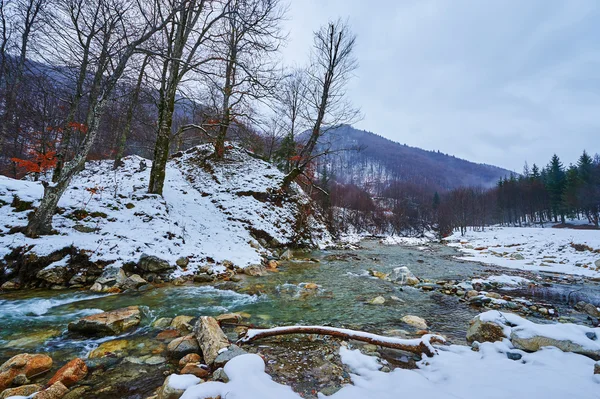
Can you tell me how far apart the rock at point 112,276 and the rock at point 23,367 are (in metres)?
3.06

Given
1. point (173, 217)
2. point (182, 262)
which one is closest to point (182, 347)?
point (182, 262)

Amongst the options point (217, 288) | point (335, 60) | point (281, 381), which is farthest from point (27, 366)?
point (335, 60)

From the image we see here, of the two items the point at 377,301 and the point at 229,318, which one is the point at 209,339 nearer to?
the point at 229,318

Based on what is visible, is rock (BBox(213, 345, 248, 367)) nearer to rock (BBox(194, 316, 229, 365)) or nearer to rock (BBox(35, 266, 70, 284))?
rock (BBox(194, 316, 229, 365))

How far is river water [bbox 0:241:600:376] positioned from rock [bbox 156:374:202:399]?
174 centimetres

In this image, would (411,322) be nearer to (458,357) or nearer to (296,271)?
(458,357)

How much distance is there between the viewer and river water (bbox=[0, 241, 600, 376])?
11.3ft

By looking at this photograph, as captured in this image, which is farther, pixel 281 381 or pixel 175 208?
pixel 175 208

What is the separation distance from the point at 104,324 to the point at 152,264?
2981 mm

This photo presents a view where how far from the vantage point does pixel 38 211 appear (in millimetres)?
5789

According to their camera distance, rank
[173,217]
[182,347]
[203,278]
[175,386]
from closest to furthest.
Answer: [175,386]
[182,347]
[203,278]
[173,217]

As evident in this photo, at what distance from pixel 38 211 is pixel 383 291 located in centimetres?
876

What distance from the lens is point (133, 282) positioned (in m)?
5.70

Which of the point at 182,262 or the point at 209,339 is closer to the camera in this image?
the point at 209,339
